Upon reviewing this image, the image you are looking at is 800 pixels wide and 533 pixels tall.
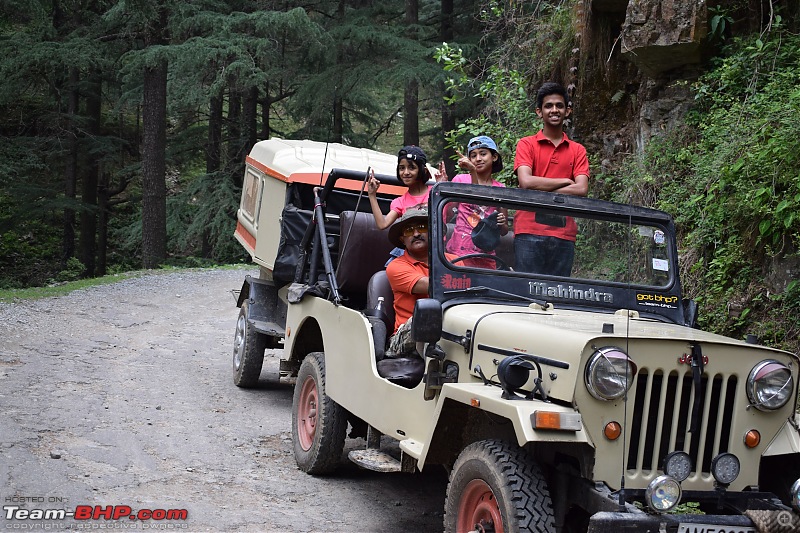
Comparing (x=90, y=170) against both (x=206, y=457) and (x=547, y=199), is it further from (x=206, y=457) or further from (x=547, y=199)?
(x=547, y=199)

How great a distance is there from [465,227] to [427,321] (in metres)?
0.84

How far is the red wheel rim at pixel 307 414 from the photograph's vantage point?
21.9ft

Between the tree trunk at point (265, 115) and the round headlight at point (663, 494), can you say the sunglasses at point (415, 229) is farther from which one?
the tree trunk at point (265, 115)

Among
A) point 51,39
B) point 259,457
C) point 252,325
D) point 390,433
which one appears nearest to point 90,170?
point 51,39

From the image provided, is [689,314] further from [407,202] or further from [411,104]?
[411,104]

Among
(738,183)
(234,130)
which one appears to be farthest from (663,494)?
(234,130)

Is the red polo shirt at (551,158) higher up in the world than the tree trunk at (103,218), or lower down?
higher up

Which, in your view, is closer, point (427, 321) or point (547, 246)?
point (427, 321)

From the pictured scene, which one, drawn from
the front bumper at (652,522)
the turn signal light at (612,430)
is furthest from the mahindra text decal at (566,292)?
the front bumper at (652,522)

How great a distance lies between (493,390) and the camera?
14.0 ft

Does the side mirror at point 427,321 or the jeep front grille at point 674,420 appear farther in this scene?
the side mirror at point 427,321

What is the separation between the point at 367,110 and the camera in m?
25.8

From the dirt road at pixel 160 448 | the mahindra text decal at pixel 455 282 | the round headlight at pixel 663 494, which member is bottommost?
the dirt road at pixel 160 448

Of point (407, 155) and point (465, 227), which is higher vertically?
point (407, 155)
